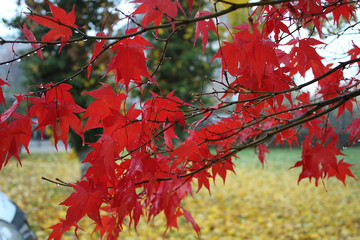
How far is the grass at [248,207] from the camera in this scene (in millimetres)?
2811

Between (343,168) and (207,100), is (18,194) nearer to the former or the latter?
(207,100)

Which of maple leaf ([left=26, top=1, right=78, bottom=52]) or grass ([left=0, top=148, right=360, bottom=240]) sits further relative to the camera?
grass ([left=0, top=148, right=360, bottom=240])

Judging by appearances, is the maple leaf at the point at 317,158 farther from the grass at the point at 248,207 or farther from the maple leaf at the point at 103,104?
the grass at the point at 248,207

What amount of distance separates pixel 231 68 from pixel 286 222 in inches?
103

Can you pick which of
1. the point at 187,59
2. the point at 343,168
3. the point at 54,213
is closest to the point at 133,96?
the point at 187,59

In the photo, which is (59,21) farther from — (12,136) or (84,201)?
(84,201)

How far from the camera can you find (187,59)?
4.09 meters

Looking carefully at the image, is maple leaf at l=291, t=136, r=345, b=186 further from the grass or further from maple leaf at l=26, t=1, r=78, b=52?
the grass

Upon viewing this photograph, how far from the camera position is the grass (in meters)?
2.81

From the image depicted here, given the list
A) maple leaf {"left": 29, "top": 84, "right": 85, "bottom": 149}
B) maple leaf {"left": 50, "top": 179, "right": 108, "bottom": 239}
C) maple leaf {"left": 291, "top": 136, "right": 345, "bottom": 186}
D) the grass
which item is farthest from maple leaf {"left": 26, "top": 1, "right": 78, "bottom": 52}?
the grass

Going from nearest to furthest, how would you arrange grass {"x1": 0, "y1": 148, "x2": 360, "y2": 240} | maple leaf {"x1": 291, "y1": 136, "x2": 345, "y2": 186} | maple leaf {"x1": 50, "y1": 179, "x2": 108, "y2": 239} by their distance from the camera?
maple leaf {"x1": 50, "y1": 179, "x2": 108, "y2": 239} → maple leaf {"x1": 291, "y1": 136, "x2": 345, "y2": 186} → grass {"x1": 0, "y1": 148, "x2": 360, "y2": 240}

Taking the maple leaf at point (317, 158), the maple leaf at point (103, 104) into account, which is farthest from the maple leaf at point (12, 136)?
the maple leaf at point (317, 158)

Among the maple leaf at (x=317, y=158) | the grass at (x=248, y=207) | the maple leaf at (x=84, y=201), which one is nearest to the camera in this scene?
the maple leaf at (x=84, y=201)

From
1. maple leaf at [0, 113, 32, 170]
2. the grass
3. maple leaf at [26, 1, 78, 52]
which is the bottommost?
the grass
